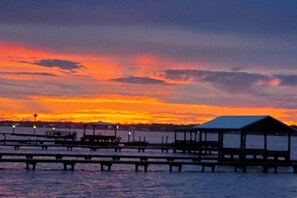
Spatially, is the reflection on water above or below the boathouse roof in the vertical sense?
below

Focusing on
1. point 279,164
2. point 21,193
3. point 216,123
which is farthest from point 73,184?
point 216,123

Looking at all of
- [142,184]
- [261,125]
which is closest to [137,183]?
[142,184]

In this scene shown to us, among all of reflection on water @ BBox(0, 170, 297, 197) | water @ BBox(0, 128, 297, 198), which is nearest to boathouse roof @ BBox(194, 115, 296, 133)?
water @ BBox(0, 128, 297, 198)

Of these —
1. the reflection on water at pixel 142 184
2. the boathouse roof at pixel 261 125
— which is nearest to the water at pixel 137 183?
the reflection on water at pixel 142 184

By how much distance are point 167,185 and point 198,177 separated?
6.36 meters

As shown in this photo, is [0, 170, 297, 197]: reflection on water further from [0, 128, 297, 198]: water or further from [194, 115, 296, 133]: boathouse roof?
[194, 115, 296, 133]: boathouse roof

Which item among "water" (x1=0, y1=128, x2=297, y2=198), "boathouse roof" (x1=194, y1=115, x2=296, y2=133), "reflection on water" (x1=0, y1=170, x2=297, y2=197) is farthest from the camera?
"boathouse roof" (x1=194, y1=115, x2=296, y2=133)

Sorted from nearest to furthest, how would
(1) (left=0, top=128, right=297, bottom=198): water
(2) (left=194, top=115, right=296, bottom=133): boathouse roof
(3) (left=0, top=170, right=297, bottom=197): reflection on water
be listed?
(3) (left=0, top=170, right=297, bottom=197): reflection on water → (1) (left=0, top=128, right=297, bottom=198): water → (2) (left=194, top=115, right=296, bottom=133): boathouse roof

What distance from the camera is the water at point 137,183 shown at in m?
32.3

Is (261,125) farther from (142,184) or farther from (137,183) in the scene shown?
(142,184)

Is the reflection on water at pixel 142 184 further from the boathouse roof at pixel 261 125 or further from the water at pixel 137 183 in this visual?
the boathouse roof at pixel 261 125

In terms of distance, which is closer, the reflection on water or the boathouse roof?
the reflection on water

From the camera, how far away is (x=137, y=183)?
3722cm

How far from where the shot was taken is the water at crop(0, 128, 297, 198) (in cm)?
3231
